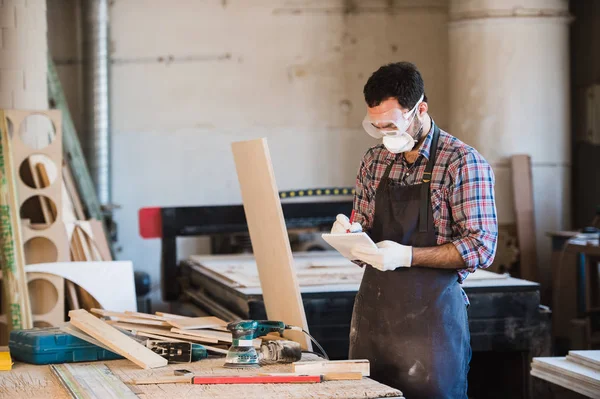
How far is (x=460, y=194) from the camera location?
2600 millimetres

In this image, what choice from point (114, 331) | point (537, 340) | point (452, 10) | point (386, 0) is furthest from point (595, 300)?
point (114, 331)

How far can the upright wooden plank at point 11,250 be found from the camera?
163 inches

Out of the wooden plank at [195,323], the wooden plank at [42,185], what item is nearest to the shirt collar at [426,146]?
the wooden plank at [195,323]

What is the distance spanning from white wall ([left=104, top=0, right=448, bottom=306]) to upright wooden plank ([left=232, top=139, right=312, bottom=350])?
11.0ft

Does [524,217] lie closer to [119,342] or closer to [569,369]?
[569,369]

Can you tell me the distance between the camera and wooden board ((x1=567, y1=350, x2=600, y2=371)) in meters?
3.09

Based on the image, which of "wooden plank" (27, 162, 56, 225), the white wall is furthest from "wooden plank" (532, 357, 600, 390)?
the white wall

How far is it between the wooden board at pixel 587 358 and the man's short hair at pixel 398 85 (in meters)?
1.23

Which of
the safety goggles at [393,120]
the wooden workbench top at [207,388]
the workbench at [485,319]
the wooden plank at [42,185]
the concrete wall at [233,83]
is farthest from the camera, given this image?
the concrete wall at [233,83]

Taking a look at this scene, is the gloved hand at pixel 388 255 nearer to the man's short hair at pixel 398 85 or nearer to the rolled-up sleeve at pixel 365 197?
the rolled-up sleeve at pixel 365 197

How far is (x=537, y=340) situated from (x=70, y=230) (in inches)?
98.8

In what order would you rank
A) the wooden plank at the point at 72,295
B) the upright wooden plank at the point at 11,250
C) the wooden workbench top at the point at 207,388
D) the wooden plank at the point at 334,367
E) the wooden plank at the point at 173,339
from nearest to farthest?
the wooden workbench top at the point at 207,388, the wooden plank at the point at 334,367, the wooden plank at the point at 173,339, the upright wooden plank at the point at 11,250, the wooden plank at the point at 72,295

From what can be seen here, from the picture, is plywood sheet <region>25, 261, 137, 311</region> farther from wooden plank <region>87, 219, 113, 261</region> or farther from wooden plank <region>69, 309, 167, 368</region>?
wooden plank <region>69, 309, 167, 368</region>

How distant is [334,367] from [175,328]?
77cm
